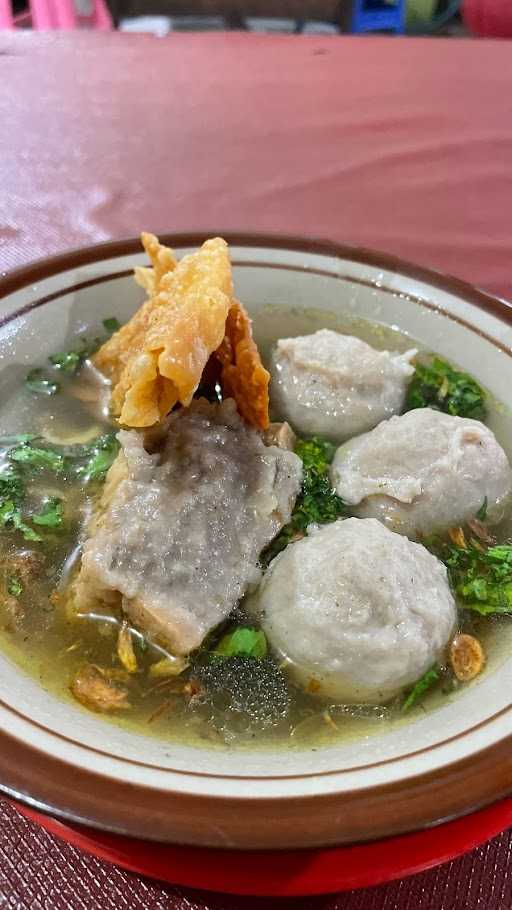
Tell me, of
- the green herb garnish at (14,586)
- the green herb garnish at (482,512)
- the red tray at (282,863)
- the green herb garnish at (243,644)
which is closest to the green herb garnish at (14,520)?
the green herb garnish at (14,586)

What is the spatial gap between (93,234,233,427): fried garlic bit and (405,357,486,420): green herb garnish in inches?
24.7

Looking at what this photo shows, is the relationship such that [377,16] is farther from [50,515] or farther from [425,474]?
[50,515]

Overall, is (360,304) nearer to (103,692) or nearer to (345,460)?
(345,460)

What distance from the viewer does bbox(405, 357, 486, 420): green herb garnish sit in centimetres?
187

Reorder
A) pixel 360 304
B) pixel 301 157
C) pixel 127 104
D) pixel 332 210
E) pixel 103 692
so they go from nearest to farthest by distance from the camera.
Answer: pixel 103 692 → pixel 360 304 → pixel 332 210 → pixel 301 157 → pixel 127 104

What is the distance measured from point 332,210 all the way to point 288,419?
44.5 inches

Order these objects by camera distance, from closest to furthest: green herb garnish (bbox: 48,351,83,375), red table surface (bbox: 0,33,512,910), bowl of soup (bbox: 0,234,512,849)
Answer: bowl of soup (bbox: 0,234,512,849) → green herb garnish (bbox: 48,351,83,375) → red table surface (bbox: 0,33,512,910)

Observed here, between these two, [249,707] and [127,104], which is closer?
[249,707]

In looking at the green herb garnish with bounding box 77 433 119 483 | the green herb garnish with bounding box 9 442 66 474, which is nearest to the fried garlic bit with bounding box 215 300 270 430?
the green herb garnish with bounding box 77 433 119 483

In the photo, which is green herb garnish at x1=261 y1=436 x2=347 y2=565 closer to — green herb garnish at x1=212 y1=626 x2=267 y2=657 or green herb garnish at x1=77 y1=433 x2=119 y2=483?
A: green herb garnish at x1=212 y1=626 x2=267 y2=657

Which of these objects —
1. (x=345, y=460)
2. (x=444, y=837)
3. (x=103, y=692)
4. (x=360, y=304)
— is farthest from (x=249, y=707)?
(x=360, y=304)

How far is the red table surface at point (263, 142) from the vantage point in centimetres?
258

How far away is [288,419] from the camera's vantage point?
74.3 inches

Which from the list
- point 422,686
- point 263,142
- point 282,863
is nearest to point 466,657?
point 422,686
